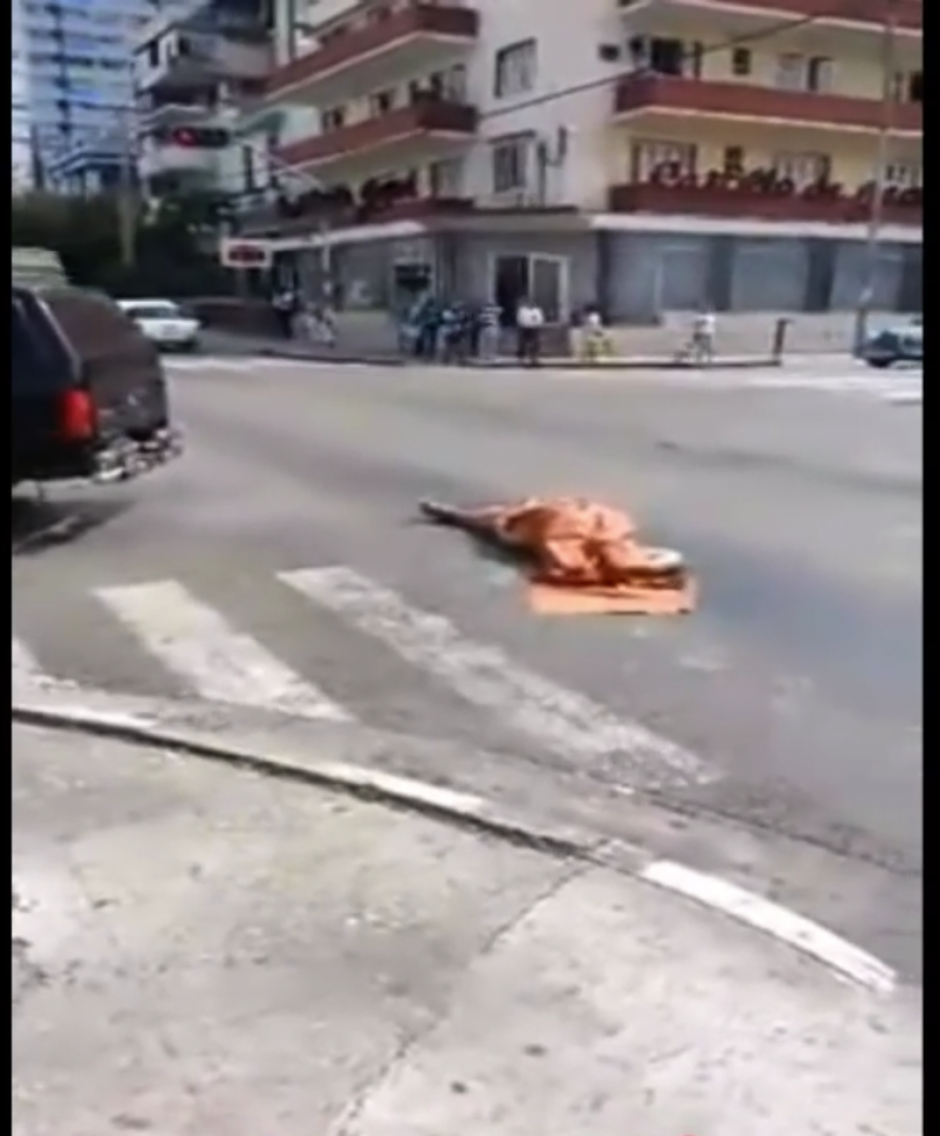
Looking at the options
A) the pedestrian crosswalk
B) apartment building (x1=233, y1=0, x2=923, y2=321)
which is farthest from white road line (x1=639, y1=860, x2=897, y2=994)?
apartment building (x1=233, y1=0, x2=923, y2=321)

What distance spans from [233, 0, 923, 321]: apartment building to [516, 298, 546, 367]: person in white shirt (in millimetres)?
50

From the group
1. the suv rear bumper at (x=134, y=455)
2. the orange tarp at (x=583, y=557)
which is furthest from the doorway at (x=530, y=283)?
the suv rear bumper at (x=134, y=455)

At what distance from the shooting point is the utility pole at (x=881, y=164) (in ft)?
4.10

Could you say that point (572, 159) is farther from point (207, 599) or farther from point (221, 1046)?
point (207, 599)

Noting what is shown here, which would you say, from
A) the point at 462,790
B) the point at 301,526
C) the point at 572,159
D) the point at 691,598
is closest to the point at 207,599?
the point at 301,526

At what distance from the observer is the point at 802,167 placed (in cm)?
229

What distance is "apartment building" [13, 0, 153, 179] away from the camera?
36.6 inches

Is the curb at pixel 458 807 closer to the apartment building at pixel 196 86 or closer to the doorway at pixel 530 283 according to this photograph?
the doorway at pixel 530 283

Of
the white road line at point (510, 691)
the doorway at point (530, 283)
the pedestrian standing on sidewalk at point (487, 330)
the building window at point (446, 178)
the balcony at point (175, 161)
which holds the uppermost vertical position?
the building window at point (446, 178)

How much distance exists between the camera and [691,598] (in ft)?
11.1

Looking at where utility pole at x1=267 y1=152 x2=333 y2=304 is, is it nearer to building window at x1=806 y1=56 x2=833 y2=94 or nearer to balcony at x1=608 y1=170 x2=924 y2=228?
balcony at x1=608 y1=170 x2=924 y2=228

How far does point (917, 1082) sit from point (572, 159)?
1286 mm

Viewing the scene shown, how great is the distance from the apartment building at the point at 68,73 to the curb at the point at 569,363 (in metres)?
0.72
